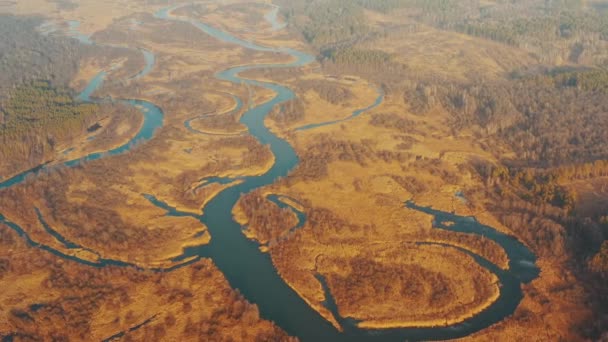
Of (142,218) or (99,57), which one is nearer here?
(142,218)

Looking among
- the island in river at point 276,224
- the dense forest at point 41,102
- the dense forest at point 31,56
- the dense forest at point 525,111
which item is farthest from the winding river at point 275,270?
the dense forest at point 31,56

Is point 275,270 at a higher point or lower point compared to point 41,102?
lower

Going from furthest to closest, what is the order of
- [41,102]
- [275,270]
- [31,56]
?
[31,56] → [41,102] → [275,270]

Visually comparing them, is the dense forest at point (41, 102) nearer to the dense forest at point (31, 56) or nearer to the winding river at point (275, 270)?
the dense forest at point (31, 56)

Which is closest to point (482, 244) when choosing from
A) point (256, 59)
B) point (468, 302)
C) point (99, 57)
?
point (468, 302)

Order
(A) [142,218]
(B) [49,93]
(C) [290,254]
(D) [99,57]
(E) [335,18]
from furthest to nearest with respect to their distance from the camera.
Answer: (E) [335,18]
(D) [99,57]
(B) [49,93]
(A) [142,218]
(C) [290,254]

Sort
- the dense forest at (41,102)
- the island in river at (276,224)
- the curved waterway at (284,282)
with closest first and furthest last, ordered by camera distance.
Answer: the curved waterway at (284,282), the island in river at (276,224), the dense forest at (41,102)

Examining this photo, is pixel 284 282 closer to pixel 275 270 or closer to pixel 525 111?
pixel 275 270

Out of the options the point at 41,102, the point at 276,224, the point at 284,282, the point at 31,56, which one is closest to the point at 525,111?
the point at 276,224

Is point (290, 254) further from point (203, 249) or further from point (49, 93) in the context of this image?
point (49, 93)

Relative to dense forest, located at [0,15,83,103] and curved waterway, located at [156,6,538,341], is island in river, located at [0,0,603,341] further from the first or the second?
dense forest, located at [0,15,83,103]

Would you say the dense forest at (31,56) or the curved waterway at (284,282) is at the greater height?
the dense forest at (31,56)
